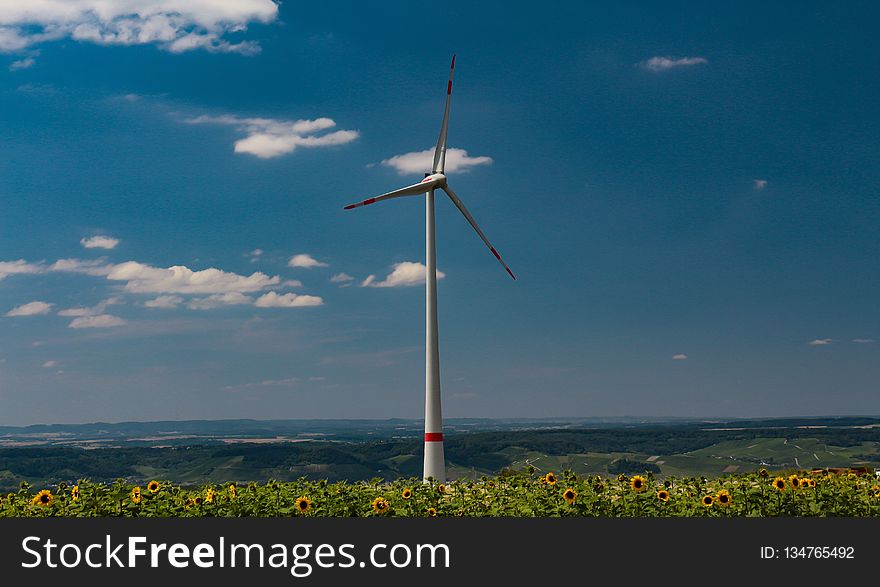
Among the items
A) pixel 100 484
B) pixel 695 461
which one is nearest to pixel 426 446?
pixel 100 484

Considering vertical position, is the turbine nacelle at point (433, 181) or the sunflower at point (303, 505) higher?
the turbine nacelle at point (433, 181)

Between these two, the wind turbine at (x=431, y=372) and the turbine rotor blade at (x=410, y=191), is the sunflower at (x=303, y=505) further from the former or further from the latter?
the turbine rotor blade at (x=410, y=191)

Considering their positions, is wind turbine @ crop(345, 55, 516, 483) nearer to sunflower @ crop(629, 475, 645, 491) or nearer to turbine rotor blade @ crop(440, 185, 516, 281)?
turbine rotor blade @ crop(440, 185, 516, 281)

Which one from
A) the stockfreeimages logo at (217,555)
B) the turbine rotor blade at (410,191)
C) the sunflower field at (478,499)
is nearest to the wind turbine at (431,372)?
the turbine rotor blade at (410,191)

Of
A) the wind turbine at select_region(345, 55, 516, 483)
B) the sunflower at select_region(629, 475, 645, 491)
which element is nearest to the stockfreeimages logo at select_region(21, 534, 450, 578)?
the sunflower at select_region(629, 475, 645, 491)

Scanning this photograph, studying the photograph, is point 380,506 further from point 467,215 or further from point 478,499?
point 467,215

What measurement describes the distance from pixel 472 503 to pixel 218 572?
7081 millimetres

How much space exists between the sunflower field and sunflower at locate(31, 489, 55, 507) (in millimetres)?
25

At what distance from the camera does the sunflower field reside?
914 inches

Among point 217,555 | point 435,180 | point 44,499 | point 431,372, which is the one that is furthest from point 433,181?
point 217,555

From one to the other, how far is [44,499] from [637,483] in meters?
14.9

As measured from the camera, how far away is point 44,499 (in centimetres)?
2398

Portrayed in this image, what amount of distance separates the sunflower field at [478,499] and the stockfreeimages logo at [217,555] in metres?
2.79

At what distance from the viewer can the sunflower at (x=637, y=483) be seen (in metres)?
24.6
